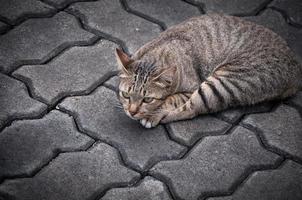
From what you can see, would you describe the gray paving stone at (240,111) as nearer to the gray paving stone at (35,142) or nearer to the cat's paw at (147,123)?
the cat's paw at (147,123)

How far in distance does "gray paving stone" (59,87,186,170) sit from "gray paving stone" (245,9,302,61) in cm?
162

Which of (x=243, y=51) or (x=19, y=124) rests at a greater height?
(x=243, y=51)

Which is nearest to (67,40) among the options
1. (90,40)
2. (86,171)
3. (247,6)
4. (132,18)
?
(90,40)

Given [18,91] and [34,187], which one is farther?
[18,91]

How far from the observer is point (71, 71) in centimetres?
457

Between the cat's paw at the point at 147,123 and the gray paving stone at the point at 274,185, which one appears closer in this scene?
the gray paving stone at the point at 274,185

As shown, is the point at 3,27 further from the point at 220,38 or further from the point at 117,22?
the point at 220,38

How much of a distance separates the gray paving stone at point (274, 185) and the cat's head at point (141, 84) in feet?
2.93

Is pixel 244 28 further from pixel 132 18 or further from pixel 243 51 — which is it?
pixel 132 18

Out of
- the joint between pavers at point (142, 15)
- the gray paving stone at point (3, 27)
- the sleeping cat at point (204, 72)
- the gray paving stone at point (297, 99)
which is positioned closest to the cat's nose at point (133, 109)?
the sleeping cat at point (204, 72)

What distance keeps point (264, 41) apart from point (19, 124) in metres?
2.03

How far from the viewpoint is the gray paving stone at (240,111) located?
4.37 m

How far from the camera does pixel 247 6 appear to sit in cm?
539

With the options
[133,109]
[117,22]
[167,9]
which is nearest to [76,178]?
[133,109]
